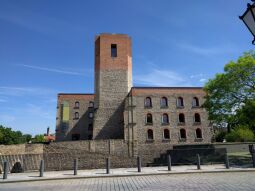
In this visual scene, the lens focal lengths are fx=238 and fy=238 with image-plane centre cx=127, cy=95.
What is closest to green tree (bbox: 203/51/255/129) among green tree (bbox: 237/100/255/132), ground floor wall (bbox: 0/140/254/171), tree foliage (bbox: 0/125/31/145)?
green tree (bbox: 237/100/255/132)

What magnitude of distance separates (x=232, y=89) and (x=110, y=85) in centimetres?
1965

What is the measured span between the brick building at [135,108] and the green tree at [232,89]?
40.1 ft

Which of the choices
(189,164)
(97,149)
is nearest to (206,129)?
(97,149)

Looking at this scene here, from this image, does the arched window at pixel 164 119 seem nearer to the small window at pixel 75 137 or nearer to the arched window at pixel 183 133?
the arched window at pixel 183 133

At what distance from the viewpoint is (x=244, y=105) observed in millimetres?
20859

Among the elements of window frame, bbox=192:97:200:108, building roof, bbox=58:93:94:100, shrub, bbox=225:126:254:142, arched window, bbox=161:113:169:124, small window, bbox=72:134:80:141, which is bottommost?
shrub, bbox=225:126:254:142

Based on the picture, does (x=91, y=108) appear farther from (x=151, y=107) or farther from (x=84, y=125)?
(x=151, y=107)

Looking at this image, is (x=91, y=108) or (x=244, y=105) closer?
(x=244, y=105)

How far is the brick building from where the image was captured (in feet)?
113

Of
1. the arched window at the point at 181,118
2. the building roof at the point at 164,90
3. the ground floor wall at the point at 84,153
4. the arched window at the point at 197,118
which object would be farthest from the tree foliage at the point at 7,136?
the arched window at the point at 197,118

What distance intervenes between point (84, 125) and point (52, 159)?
27.2 meters

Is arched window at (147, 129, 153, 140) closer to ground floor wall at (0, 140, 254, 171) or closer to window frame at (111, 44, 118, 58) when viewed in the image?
ground floor wall at (0, 140, 254, 171)

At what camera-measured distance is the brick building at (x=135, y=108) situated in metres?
34.3

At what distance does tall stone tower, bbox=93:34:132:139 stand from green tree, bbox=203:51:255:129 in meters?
16.6
